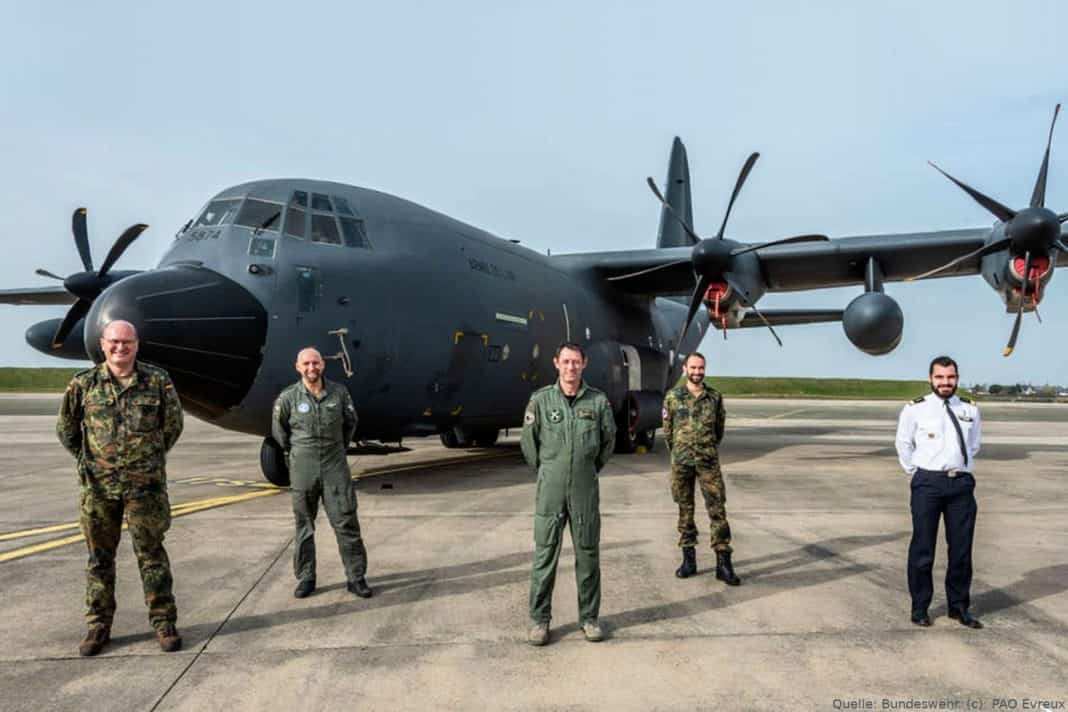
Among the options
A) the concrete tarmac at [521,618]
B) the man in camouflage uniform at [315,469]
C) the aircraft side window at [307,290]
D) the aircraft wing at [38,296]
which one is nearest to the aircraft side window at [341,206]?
the aircraft side window at [307,290]

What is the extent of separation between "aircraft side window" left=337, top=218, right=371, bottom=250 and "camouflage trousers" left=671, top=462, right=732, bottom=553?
5.98 meters

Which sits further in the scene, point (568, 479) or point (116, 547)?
point (568, 479)

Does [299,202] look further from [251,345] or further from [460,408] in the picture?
[460,408]

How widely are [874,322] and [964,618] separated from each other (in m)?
10.1

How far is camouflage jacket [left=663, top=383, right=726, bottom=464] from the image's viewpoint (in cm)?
662

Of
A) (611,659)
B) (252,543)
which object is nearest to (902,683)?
(611,659)

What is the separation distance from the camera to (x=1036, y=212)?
13570 millimetres

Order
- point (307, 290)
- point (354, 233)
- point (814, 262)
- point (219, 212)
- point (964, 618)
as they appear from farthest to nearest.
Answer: point (814, 262), point (354, 233), point (219, 212), point (307, 290), point (964, 618)

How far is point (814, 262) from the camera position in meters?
17.0

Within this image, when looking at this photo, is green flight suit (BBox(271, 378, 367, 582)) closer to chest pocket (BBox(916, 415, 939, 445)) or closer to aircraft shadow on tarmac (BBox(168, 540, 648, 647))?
aircraft shadow on tarmac (BBox(168, 540, 648, 647))

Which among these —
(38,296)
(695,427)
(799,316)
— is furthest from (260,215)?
(799,316)

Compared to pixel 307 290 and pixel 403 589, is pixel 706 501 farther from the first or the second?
pixel 307 290

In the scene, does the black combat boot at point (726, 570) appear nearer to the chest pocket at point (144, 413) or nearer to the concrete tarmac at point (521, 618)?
the concrete tarmac at point (521, 618)

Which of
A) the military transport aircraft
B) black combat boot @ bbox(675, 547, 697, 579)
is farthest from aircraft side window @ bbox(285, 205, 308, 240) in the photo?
black combat boot @ bbox(675, 547, 697, 579)
